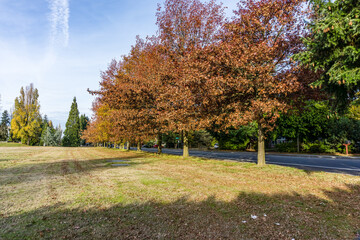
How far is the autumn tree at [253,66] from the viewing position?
8.99 m

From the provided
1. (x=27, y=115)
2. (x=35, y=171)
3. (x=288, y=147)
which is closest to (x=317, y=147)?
(x=288, y=147)

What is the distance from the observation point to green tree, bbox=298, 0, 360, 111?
6090mm

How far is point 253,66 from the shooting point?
926cm

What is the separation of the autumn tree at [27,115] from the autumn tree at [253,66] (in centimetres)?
5409

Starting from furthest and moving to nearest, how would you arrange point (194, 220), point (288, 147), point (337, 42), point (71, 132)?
1. point (71, 132)
2. point (288, 147)
3. point (337, 42)
4. point (194, 220)

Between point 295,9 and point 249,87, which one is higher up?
point 295,9

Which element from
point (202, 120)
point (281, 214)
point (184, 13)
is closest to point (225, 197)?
point (281, 214)

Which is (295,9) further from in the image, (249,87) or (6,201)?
(6,201)

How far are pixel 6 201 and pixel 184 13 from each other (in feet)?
49.6

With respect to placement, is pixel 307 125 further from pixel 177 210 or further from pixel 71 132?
pixel 71 132

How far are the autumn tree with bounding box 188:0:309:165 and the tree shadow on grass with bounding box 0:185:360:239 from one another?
16.1 ft

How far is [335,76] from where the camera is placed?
21.0 feet

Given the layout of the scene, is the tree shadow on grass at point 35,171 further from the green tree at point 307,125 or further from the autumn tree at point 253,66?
the green tree at point 307,125

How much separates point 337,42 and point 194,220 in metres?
6.76
